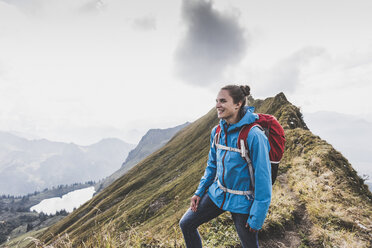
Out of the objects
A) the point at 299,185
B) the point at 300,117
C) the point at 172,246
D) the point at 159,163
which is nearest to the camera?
the point at 172,246

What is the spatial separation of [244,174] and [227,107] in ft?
4.79

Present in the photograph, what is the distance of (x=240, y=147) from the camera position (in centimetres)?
420

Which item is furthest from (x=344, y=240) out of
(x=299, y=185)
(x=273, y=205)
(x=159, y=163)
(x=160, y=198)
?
(x=159, y=163)

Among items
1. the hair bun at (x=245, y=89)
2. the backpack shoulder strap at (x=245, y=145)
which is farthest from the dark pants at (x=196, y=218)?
the hair bun at (x=245, y=89)

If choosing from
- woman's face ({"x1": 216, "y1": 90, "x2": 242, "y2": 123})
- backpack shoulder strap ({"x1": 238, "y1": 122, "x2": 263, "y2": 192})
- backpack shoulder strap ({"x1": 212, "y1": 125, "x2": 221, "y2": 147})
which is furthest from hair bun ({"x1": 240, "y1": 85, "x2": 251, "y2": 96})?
backpack shoulder strap ({"x1": 212, "y1": 125, "x2": 221, "y2": 147})

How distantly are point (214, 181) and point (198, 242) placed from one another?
4.82 feet

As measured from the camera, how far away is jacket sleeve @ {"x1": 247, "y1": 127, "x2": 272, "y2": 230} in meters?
3.83

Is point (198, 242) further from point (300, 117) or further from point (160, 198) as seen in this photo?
point (160, 198)

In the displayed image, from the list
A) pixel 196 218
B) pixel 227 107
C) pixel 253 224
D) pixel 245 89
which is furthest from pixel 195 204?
pixel 245 89

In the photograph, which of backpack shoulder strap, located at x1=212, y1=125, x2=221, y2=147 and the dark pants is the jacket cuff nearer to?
the dark pants

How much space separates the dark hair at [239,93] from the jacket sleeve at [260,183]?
0.89 meters

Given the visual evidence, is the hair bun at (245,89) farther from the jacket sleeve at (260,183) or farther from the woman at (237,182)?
the jacket sleeve at (260,183)

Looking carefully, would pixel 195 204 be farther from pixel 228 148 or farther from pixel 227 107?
pixel 227 107

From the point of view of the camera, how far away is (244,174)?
4.20 metres
